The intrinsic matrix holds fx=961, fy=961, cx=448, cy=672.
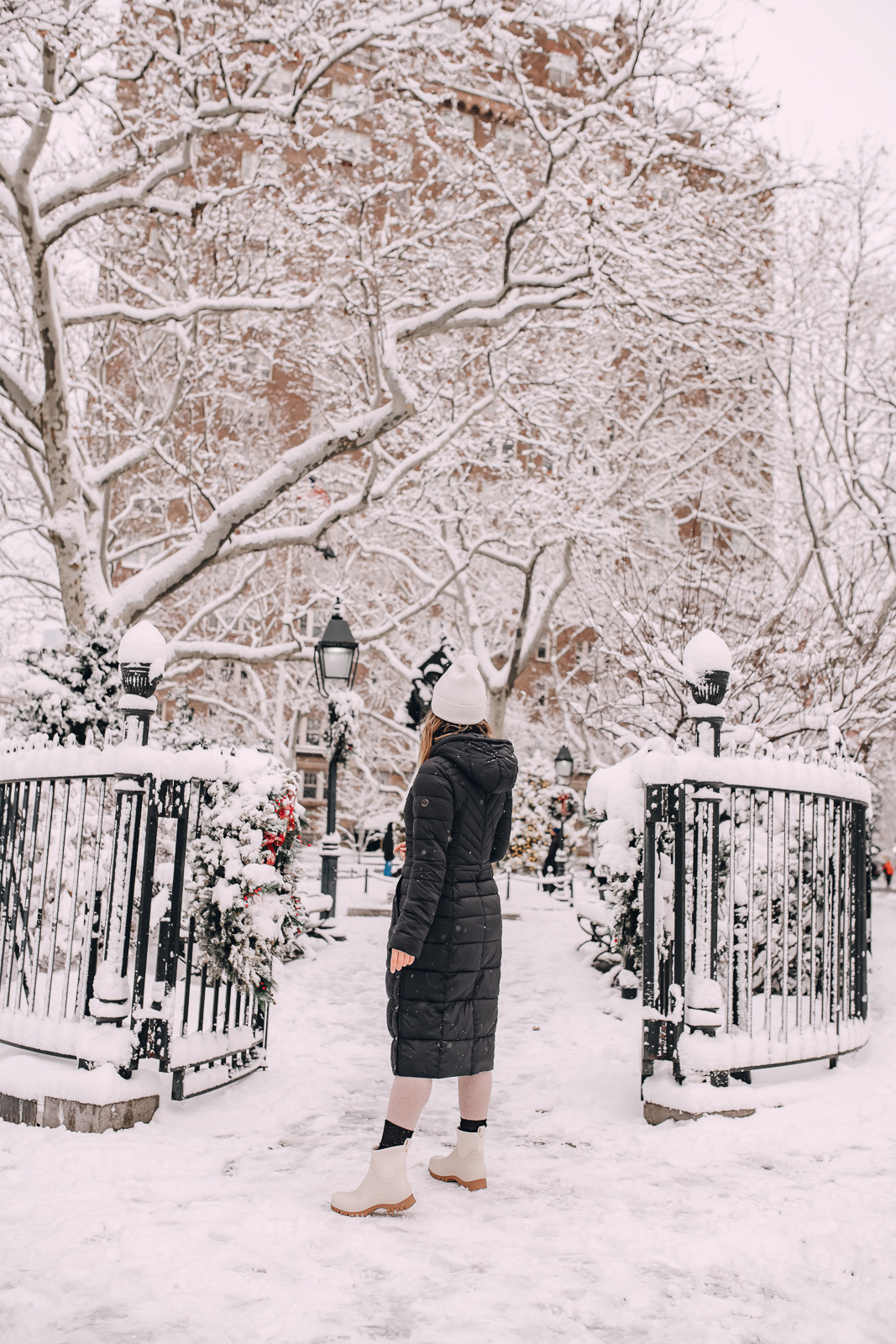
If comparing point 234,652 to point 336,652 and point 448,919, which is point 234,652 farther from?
point 448,919

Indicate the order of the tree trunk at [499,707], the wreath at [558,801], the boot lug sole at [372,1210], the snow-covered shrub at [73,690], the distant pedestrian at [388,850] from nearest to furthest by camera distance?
the boot lug sole at [372,1210] → the snow-covered shrub at [73,690] → the tree trunk at [499,707] → the distant pedestrian at [388,850] → the wreath at [558,801]

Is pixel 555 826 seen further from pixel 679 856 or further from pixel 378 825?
pixel 679 856

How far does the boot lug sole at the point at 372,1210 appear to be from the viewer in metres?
3.51

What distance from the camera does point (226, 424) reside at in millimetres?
22000

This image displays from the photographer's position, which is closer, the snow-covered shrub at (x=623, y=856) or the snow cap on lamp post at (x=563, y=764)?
the snow-covered shrub at (x=623, y=856)

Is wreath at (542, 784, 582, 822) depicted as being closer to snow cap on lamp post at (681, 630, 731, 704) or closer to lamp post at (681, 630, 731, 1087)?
lamp post at (681, 630, 731, 1087)

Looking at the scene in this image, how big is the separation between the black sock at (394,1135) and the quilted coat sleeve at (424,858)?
663 mm

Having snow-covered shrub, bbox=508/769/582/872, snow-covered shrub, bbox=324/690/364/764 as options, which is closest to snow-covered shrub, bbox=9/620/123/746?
snow-covered shrub, bbox=324/690/364/764

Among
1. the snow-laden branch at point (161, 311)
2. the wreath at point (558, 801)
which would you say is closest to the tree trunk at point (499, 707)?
the wreath at point (558, 801)

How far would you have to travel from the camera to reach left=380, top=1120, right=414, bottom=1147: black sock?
3568 millimetres

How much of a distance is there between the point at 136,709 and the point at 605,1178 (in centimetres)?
309

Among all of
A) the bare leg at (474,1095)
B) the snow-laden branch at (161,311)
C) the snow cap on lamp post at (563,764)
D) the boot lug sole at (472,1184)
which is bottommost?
the boot lug sole at (472,1184)

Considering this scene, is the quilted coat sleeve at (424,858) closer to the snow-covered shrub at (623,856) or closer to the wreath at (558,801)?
the snow-covered shrub at (623,856)

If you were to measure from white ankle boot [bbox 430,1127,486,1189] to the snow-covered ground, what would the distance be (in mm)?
58
